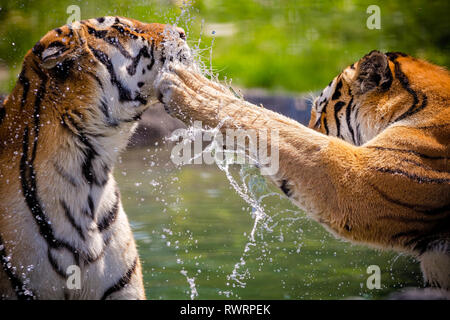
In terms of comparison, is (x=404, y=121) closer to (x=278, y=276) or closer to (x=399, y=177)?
(x=399, y=177)

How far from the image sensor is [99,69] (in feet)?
4.84

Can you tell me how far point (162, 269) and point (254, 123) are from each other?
97cm

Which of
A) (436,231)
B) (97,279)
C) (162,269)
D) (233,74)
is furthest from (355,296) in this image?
(233,74)

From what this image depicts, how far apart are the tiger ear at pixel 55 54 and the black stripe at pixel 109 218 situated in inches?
14.5

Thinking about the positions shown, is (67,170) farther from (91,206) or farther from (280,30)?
(280,30)

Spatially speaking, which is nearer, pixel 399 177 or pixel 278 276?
pixel 399 177

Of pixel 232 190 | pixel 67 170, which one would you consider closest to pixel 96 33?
pixel 67 170

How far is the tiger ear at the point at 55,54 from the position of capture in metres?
1.40

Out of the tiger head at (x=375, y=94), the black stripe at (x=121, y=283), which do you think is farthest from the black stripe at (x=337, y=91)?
the black stripe at (x=121, y=283)

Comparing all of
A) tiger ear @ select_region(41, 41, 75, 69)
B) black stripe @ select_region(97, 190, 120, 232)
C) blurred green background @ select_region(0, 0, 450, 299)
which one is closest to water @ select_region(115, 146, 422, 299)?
blurred green background @ select_region(0, 0, 450, 299)

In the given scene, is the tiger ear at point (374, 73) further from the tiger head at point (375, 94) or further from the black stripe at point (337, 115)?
the black stripe at point (337, 115)

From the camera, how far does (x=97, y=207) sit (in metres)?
1.47

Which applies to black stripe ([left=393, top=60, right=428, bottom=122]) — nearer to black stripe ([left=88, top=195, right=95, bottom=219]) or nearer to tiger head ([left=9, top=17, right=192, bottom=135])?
tiger head ([left=9, top=17, right=192, bottom=135])

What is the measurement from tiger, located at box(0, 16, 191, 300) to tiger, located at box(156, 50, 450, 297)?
0.16 metres
